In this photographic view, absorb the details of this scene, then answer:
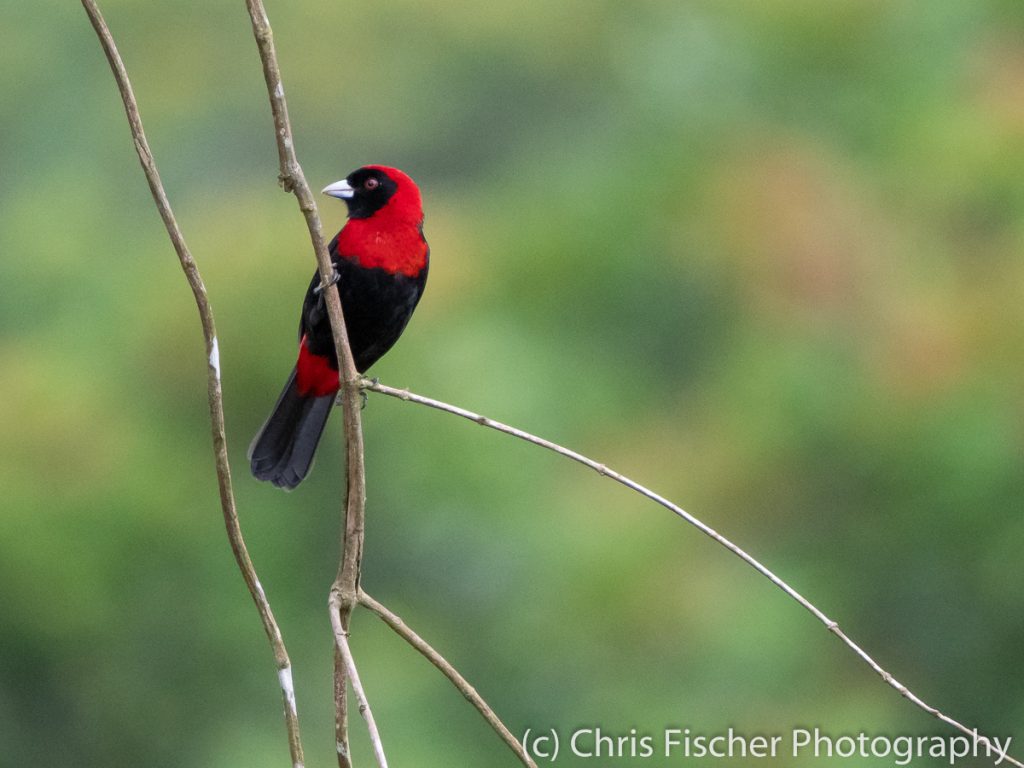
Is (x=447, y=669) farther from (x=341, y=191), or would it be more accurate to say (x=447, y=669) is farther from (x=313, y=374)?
(x=341, y=191)

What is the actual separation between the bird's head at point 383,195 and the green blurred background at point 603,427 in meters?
3.09

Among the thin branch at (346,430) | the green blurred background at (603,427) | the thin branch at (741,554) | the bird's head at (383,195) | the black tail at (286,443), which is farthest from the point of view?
the green blurred background at (603,427)

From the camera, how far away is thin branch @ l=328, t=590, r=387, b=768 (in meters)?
1.66

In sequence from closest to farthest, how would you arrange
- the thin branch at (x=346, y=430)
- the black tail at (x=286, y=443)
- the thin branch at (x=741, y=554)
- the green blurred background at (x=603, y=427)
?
the thin branch at (x=741, y=554) → the thin branch at (x=346, y=430) → the black tail at (x=286, y=443) → the green blurred background at (x=603, y=427)

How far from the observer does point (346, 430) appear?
72.7 inches

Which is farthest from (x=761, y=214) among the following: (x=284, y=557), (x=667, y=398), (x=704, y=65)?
(x=284, y=557)

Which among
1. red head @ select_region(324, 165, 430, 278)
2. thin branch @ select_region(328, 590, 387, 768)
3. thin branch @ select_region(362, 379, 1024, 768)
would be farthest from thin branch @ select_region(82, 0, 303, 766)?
red head @ select_region(324, 165, 430, 278)

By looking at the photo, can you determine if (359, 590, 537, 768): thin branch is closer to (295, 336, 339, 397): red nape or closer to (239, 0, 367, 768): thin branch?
(239, 0, 367, 768): thin branch

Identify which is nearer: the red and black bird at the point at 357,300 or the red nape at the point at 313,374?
the red and black bird at the point at 357,300

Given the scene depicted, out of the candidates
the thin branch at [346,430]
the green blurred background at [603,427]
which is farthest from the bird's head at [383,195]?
the green blurred background at [603,427]

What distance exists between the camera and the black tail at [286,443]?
3438mm

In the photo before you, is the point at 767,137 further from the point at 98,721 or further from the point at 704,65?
the point at 98,721

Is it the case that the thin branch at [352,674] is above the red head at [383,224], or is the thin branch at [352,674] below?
below

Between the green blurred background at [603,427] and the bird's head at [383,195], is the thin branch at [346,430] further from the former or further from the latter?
the green blurred background at [603,427]
